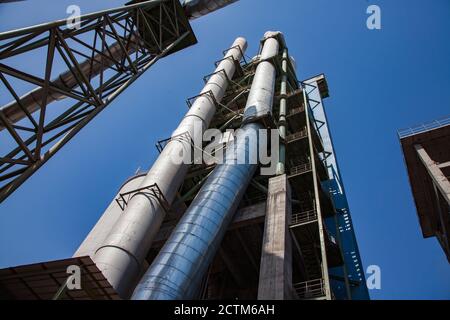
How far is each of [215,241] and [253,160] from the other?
21.4ft

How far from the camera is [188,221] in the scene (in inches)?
653

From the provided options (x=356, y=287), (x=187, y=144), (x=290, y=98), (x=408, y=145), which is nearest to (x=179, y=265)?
(x=187, y=144)

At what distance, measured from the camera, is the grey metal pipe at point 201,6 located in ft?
80.5

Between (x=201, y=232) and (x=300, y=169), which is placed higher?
(x=300, y=169)

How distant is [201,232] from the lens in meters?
15.9

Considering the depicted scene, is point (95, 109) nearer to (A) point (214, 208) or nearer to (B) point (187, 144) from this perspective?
(A) point (214, 208)

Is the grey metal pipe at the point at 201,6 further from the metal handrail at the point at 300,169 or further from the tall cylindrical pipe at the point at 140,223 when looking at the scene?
the metal handrail at the point at 300,169

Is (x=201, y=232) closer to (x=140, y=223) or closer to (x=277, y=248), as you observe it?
(x=277, y=248)

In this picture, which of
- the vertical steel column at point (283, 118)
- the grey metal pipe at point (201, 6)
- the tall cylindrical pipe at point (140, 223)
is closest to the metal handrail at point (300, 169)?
the vertical steel column at point (283, 118)

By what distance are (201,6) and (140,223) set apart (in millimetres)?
14741

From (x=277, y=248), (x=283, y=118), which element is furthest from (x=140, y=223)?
(x=283, y=118)

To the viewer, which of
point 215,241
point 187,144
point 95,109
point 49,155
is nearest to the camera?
point 49,155

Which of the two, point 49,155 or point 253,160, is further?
point 253,160

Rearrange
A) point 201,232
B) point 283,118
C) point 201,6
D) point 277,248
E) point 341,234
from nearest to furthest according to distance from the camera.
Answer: point 201,232, point 277,248, point 201,6, point 341,234, point 283,118
